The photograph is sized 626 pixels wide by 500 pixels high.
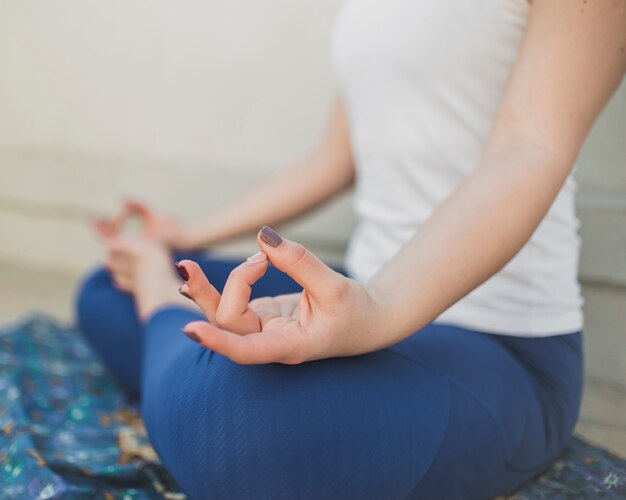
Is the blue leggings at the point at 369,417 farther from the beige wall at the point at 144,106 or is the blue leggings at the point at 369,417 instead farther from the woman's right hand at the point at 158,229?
the beige wall at the point at 144,106

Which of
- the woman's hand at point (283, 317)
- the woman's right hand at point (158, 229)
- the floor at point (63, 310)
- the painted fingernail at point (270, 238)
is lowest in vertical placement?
the floor at point (63, 310)

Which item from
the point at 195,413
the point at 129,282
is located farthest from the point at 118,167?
the point at 195,413

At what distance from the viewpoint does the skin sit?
0.75 metres

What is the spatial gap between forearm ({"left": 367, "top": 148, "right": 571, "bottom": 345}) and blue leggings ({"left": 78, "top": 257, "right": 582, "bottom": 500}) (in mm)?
100

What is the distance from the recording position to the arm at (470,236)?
0.75m

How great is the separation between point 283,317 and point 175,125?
179cm

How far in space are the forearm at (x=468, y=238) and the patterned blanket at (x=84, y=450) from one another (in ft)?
1.42

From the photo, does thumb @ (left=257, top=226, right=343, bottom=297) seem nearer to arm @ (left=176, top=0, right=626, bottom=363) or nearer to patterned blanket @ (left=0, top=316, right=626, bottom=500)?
arm @ (left=176, top=0, right=626, bottom=363)

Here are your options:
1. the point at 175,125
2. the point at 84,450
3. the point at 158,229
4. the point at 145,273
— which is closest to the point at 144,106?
the point at 175,125

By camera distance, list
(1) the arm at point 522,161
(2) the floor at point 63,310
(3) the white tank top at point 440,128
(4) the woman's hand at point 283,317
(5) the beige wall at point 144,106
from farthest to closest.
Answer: (5) the beige wall at point 144,106, (2) the floor at point 63,310, (3) the white tank top at point 440,128, (1) the arm at point 522,161, (4) the woman's hand at point 283,317

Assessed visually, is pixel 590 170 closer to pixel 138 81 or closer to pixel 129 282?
pixel 129 282

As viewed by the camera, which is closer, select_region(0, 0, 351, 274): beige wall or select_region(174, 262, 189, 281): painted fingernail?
select_region(174, 262, 189, 281): painted fingernail

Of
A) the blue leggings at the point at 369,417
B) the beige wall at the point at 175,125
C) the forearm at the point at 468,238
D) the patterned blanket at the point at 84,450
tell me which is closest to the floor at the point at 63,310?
the beige wall at the point at 175,125

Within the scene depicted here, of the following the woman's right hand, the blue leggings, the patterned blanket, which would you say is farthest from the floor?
the woman's right hand
